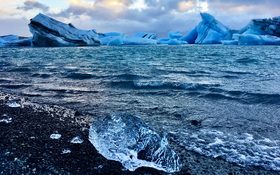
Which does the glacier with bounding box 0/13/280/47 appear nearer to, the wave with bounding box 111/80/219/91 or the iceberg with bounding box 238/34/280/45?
the iceberg with bounding box 238/34/280/45

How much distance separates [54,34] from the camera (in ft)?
160

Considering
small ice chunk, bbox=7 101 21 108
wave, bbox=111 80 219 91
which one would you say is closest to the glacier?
wave, bbox=111 80 219 91

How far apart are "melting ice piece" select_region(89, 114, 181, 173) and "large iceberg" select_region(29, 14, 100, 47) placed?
1715 inches

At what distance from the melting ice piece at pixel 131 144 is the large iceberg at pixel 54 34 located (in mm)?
43550

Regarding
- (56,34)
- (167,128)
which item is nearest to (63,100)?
(167,128)

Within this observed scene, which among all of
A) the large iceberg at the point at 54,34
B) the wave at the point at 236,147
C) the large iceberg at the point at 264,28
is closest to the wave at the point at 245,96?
the wave at the point at 236,147

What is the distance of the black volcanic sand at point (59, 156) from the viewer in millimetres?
3539

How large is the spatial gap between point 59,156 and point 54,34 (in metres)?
47.3

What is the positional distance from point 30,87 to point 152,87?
3.97m

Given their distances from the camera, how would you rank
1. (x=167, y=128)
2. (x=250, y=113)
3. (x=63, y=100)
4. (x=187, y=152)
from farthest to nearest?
(x=63, y=100), (x=250, y=113), (x=167, y=128), (x=187, y=152)

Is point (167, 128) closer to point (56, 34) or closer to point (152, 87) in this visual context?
point (152, 87)

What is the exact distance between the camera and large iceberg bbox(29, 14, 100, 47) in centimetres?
4531

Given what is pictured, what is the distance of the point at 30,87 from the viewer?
10281mm

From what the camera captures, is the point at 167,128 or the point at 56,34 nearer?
the point at 167,128
